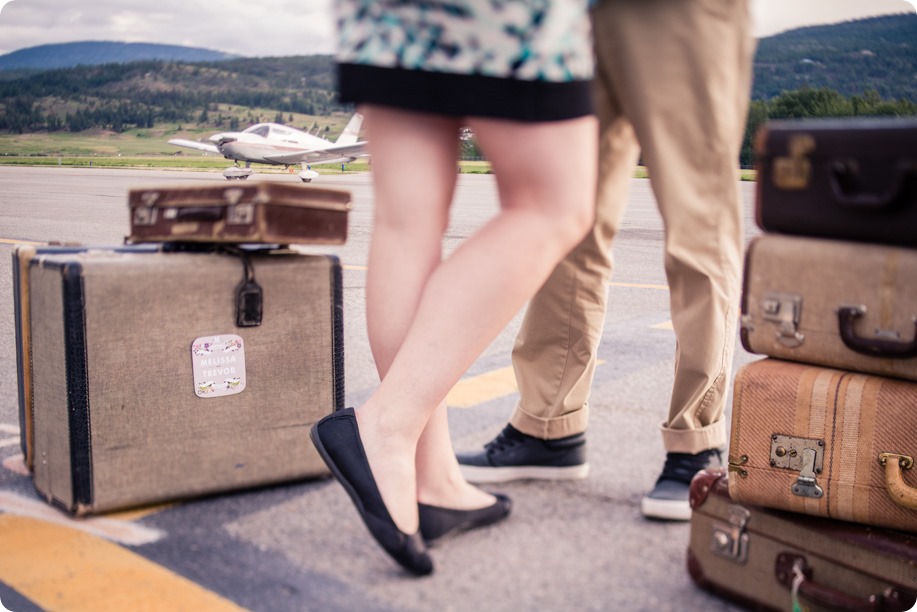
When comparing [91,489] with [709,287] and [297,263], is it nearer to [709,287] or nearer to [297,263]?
[297,263]

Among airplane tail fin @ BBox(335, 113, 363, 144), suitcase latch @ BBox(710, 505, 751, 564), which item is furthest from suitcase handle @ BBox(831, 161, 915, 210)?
airplane tail fin @ BBox(335, 113, 363, 144)

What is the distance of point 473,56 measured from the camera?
Answer: 1.25 m

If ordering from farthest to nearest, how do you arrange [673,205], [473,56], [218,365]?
[218,365] → [673,205] → [473,56]

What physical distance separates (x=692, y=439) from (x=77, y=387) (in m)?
1.21

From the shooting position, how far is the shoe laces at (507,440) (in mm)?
1980

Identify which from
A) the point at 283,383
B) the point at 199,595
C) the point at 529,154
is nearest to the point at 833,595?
the point at 529,154

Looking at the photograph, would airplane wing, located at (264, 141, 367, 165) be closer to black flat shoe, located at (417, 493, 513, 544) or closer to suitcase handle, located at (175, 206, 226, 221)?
suitcase handle, located at (175, 206, 226, 221)

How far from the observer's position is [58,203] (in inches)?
550

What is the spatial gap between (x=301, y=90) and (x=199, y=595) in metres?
165

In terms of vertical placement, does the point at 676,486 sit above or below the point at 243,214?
below

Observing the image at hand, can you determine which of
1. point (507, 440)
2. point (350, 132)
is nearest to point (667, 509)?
point (507, 440)

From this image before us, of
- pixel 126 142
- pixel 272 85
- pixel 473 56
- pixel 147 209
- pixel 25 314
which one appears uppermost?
pixel 272 85

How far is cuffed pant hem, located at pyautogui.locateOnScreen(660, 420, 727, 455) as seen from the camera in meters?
1.80

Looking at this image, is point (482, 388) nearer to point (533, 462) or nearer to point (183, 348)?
point (533, 462)
